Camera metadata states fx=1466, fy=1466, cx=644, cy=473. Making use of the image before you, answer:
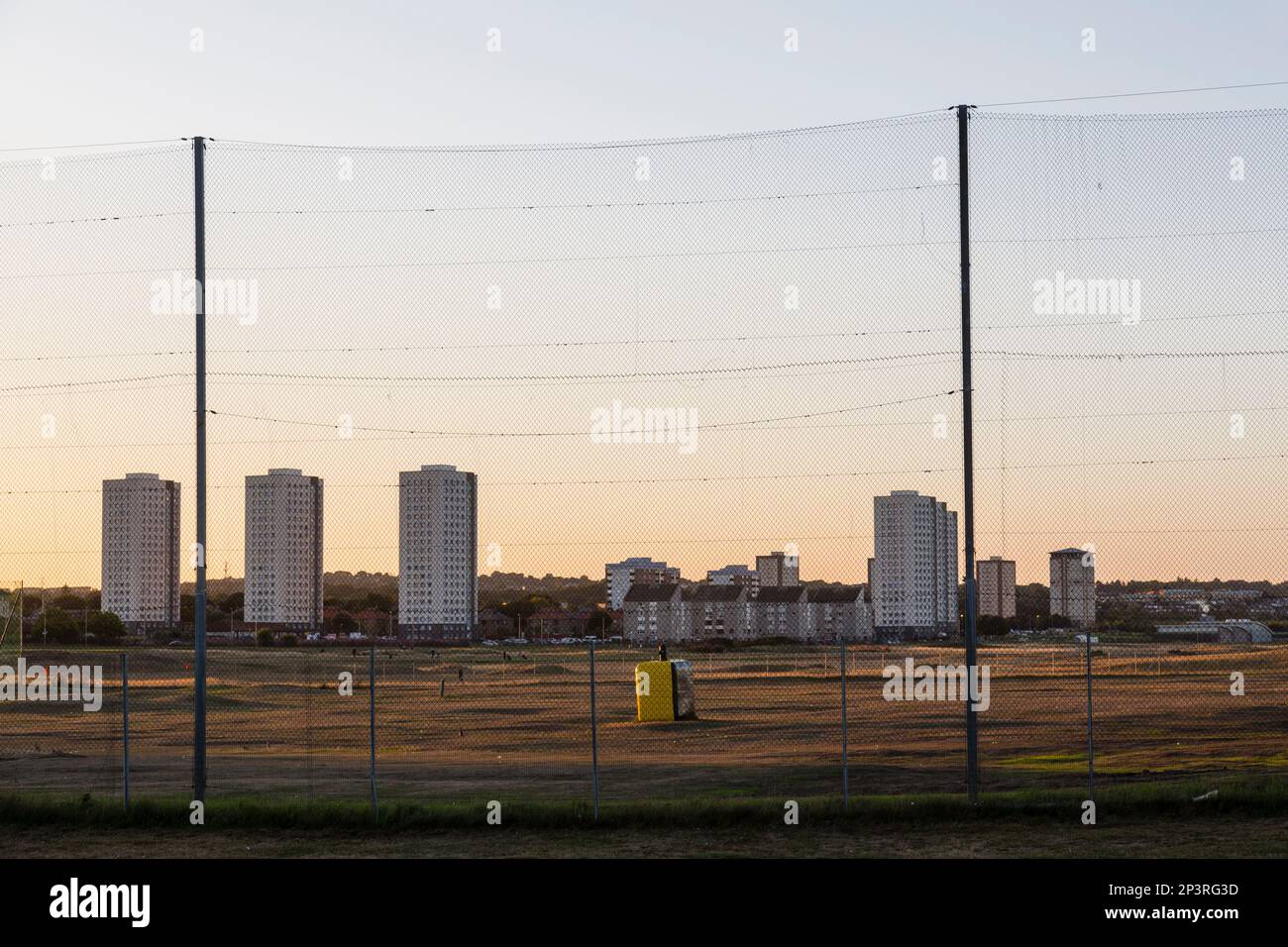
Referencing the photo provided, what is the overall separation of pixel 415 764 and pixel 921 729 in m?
12.2

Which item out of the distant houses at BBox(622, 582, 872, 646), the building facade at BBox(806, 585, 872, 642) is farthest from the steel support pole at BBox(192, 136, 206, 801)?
the distant houses at BBox(622, 582, 872, 646)

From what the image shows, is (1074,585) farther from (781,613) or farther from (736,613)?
(781,613)

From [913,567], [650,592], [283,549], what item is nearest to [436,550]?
[283,549]

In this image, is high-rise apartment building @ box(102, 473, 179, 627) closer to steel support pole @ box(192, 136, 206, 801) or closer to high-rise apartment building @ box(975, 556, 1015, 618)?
steel support pole @ box(192, 136, 206, 801)

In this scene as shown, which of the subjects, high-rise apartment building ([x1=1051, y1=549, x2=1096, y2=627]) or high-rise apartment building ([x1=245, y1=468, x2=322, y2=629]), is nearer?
high-rise apartment building ([x1=1051, y1=549, x2=1096, y2=627])

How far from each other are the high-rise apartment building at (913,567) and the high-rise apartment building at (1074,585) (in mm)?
2659

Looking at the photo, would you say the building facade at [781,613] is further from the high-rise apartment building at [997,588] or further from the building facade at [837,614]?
the high-rise apartment building at [997,588]

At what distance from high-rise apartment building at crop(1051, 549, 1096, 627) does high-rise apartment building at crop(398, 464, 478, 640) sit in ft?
28.2

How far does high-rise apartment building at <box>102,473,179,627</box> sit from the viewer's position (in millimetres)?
27047

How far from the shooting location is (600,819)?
52.5 ft

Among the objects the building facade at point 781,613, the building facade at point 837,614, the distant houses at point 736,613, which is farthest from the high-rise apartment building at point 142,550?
the building facade at point 781,613

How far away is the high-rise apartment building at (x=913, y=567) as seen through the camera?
3017 cm
